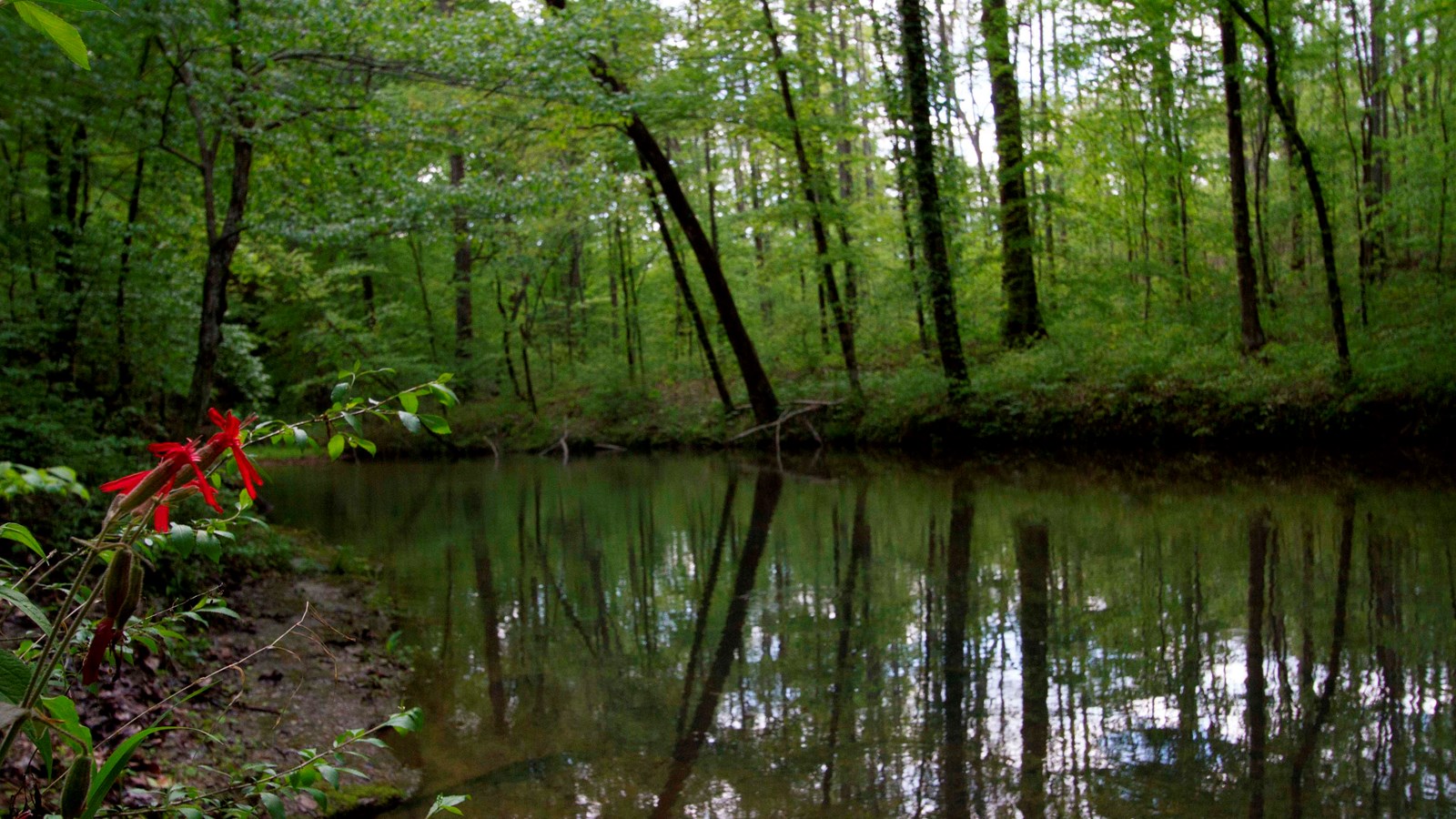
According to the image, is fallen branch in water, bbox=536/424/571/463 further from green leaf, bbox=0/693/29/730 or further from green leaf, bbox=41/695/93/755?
green leaf, bbox=0/693/29/730

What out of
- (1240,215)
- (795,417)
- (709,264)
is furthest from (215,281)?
(1240,215)

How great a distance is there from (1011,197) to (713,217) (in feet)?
23.0

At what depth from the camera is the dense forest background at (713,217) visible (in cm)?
726

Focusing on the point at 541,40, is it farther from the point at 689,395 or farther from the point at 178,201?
the point at 689,395

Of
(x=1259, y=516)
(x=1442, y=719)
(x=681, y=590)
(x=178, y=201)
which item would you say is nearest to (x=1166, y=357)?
(x=1259, y=516)

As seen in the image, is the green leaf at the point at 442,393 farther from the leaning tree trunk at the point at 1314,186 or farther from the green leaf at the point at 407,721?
the leaning tree trunk at the point at 1314,186

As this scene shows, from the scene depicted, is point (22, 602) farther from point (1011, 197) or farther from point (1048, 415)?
point (1011, 197)

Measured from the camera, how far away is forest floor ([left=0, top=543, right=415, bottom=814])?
10.8 ft

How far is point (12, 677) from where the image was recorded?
878mm

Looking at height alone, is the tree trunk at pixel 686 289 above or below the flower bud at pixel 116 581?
above

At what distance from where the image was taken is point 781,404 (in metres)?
17.3

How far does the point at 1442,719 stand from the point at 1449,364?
9.31m

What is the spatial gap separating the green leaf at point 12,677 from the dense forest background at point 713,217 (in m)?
5.39

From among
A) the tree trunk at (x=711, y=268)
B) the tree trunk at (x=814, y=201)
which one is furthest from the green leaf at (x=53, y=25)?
the tree trunk at (x=814, y=201)
